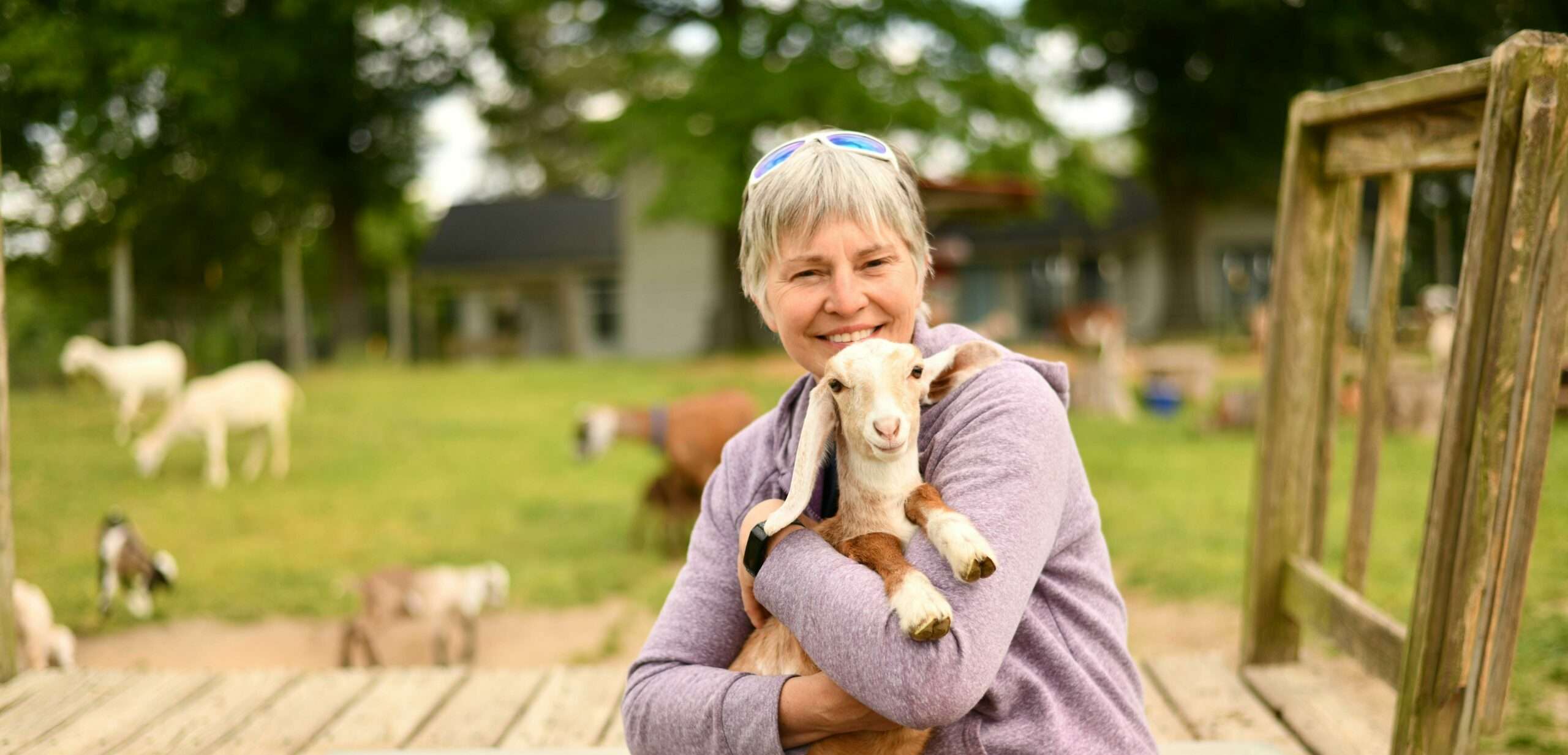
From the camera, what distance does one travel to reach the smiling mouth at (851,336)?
2.01 meters

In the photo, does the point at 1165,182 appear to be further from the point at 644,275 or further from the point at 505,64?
the point at 505,64

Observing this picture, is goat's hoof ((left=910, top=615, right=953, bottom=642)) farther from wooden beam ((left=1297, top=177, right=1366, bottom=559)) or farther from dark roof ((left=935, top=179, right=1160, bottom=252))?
dark roof ((left=935, top=179, right=1160, bottom=252))

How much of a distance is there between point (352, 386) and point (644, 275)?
12.2 m

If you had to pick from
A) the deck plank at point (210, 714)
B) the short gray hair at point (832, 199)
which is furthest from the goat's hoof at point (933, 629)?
the deck plank at point (210, 714)

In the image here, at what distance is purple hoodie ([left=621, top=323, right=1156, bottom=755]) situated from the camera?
5.83 feet

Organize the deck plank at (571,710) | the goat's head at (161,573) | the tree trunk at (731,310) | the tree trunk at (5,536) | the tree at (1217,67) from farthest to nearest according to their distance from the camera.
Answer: the tree trunk at (731,310), the tree at (1217,67), the goat's head at (161,573), the tree trunk at (5,536), the deck plank at (571,710)

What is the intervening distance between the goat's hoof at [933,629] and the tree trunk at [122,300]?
18302 mm

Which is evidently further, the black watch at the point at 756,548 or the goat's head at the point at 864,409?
the black watch at the point at 756,548

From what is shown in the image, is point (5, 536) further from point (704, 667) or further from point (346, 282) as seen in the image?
point (346, 282)

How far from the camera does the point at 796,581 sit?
6.11 feet

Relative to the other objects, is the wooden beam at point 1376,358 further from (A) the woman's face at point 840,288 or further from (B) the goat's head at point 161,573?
(B) the goat's head at point 161,573

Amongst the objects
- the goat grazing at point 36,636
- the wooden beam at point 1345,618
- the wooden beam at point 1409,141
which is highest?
the wooden beam at point 1409,141

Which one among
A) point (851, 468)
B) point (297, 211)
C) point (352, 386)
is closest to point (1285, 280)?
point (851, 468)

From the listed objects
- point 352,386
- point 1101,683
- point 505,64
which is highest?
point 505,64
